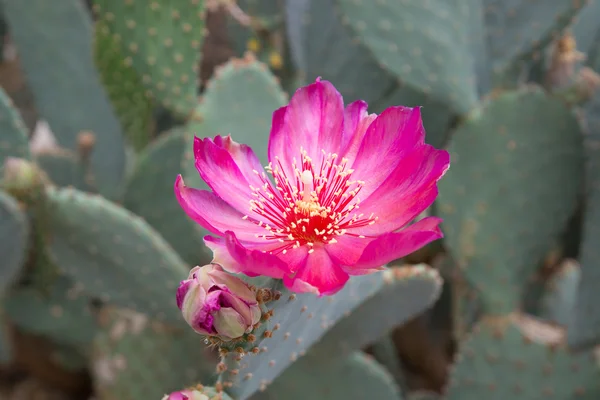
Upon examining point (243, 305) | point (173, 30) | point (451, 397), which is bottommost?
point (451, 397)

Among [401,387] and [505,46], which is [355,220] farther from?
[401,387]

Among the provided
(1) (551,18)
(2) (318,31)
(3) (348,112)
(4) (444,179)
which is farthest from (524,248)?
(3) (348,112)

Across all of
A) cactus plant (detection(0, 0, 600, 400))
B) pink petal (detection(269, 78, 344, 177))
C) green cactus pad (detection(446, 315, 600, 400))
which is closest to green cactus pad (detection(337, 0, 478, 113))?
cactus plant (detection(0, 0, 600, 400))

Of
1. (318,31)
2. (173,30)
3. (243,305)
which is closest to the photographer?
(243,305)

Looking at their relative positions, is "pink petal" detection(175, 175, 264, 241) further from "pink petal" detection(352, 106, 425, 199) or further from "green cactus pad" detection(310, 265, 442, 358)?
"green cactus pad" detection(310, 265, 442, 358)

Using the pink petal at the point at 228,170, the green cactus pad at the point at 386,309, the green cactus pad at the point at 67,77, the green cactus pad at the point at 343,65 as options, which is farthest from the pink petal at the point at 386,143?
the green cactus pad at the point at 67,77

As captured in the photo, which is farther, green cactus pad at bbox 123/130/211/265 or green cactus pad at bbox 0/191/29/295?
green cactus pad at bbox 123/130/211/265

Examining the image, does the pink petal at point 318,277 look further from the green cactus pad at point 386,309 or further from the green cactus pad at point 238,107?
the green cactus pad at point 238,107
